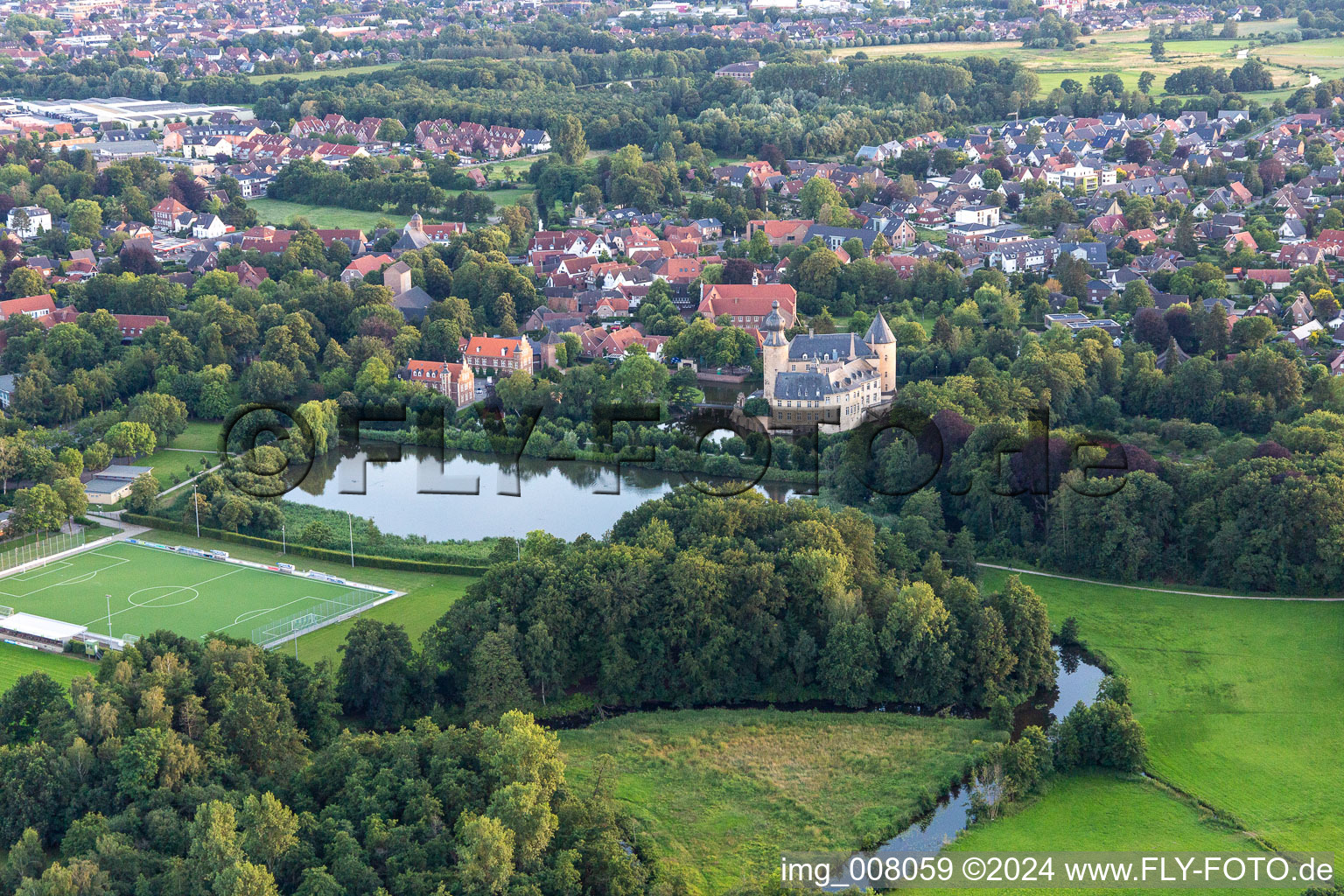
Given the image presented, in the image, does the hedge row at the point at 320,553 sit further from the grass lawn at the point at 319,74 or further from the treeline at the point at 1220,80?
the treeline at the point at 1220,80

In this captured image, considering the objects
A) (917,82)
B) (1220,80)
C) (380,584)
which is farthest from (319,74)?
(380,584)

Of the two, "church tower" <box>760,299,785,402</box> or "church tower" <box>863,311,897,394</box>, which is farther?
"church tower" <box>863,311,897,394</box>

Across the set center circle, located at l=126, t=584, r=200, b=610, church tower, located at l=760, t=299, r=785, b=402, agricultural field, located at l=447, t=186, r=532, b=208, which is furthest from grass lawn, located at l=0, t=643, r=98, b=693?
agricultural field, located at l=447, t=186, r=532, b=208

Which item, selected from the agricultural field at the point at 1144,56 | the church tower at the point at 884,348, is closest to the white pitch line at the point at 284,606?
the church tower at the point at 884,348

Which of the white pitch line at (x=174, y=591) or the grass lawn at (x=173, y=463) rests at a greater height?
the grass lawn at (x=173, y=463)

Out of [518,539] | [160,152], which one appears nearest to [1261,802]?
[518,539]

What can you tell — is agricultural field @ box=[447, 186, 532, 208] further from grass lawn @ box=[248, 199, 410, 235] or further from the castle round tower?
the castle round tower

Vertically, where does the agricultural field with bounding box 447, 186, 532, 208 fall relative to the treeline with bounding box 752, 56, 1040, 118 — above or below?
below
